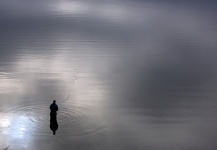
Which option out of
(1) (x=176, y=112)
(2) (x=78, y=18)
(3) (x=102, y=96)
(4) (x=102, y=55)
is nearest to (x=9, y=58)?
(4) (x=102, y=55)

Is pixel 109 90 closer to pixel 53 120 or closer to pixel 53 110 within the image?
pixel 53 120

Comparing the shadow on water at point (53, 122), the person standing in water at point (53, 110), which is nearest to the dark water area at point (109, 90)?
the shadow on water at point (53, 122)

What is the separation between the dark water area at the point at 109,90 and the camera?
27859 mm

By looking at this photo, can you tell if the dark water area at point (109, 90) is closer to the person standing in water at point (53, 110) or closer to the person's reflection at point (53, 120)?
the person's reflection at point (53, 120)

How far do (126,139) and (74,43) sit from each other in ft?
150

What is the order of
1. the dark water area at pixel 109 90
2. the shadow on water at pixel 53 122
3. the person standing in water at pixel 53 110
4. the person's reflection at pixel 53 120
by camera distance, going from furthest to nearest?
the shadow on water at pixel 53 122, the person's reflection at pixel 53 120, the person standing in water at pixel 53 110, the dark water area at pixel 109 90

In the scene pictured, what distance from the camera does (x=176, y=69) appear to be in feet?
165

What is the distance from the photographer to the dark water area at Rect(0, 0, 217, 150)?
27859 mm

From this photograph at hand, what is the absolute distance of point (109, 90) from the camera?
40781 mm

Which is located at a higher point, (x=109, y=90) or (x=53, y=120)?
(x=109, y=90)

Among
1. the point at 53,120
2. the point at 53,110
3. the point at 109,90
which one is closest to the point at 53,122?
the point at 53,120

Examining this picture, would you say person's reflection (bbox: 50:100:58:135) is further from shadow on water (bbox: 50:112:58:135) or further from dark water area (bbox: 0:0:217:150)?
dark water area (bbox: 0:0:217:150)

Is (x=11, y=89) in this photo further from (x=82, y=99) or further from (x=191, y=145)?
(x=191, y=145)

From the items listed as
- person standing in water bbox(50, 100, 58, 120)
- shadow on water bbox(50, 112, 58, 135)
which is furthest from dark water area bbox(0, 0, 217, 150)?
person standing in water bbox(50, 100, 58, 120)
